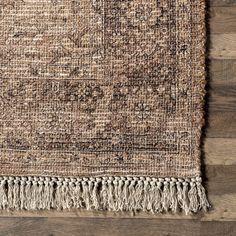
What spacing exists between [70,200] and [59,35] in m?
0.43

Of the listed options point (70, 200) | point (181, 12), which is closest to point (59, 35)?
point (181, 12)

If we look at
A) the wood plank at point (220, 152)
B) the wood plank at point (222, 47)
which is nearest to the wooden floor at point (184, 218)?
the wood plank at point (220, 152)

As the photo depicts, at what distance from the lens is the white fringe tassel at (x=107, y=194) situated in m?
0.99

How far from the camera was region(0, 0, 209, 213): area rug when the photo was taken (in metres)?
0.99

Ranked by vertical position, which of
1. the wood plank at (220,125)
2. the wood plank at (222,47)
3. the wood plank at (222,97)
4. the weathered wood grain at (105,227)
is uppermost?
the wood plank at (222,47)

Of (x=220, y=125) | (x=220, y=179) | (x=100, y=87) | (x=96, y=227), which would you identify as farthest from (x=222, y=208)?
(x=100, y=87)

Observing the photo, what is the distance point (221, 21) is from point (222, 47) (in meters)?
0.07

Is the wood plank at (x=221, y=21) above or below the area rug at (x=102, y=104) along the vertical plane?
above

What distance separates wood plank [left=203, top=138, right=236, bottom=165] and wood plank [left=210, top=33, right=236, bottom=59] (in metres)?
0.22

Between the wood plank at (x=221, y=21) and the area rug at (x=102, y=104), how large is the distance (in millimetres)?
39

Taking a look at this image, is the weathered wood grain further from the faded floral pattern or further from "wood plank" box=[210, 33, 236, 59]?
"wood plank" box=[210, 33, 236, 59]

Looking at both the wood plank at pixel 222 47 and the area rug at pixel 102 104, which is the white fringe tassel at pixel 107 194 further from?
the wood plank at pixel 222 47

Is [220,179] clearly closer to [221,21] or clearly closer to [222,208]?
[222,208]

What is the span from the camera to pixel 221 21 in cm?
103
